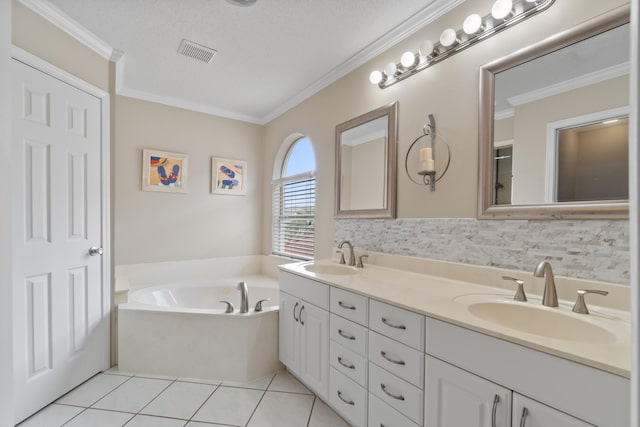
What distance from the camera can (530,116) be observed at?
1364 millimetres

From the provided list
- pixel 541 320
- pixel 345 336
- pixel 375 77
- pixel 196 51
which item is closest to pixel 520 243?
pixel 541 320

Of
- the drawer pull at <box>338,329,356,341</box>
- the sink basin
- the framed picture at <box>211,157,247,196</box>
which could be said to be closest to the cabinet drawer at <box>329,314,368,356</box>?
the drawer pull at <box>338,329,356,341</box>

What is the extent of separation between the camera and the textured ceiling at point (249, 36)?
178 centimetres

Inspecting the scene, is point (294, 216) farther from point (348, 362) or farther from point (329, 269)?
point (348, 362)

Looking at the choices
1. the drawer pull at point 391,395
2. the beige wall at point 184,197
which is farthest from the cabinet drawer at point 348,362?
the beige wall at point 184,197

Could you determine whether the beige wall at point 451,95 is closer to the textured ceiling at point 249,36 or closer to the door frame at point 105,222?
the textured ceiling at point 249,36

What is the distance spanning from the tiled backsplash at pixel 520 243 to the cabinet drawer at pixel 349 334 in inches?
25.3

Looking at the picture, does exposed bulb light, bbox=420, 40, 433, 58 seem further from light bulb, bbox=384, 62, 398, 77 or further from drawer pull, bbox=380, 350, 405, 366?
drawer pull, bbox=380, 350, 405, 366

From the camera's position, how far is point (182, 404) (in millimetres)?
1817

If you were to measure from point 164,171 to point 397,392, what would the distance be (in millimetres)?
2995

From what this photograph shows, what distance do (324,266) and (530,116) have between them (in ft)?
5.01

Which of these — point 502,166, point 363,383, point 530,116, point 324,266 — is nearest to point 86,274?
point 324,266

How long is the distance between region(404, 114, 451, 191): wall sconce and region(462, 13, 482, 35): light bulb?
456 mm

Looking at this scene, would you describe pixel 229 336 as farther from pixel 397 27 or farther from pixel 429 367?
pixel 397 27
